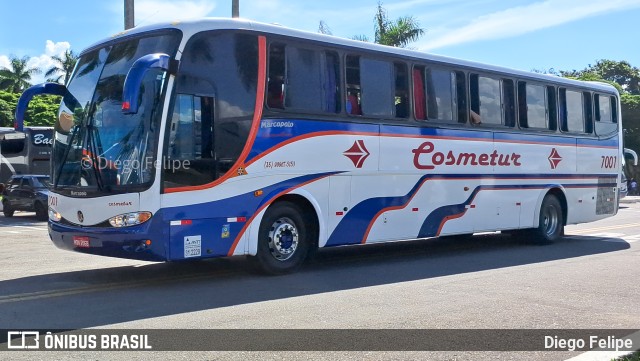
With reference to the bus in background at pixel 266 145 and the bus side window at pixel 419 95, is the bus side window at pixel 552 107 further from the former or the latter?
the bus side window at pixel 419 95

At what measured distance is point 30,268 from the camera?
11492 millimetres

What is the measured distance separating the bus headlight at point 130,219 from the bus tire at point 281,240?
183 centimetres

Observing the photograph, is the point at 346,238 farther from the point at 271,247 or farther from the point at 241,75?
the point at 241,75

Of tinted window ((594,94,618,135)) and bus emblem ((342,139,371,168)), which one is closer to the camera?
bus emblem ((342,139,371,168))

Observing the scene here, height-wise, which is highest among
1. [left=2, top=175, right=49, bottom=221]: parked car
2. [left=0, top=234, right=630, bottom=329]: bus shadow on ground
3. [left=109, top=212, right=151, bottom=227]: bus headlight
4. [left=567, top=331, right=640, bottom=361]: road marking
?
[left=2, top=175, right=49, bottom=221]: parked car

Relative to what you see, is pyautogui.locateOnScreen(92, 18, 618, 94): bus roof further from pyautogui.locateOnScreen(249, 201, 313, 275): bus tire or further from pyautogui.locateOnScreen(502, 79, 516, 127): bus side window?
pyautogui.locateOnScreen(249, 201, 313, 275): bus tire

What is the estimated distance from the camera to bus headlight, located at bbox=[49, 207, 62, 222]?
1021 cm

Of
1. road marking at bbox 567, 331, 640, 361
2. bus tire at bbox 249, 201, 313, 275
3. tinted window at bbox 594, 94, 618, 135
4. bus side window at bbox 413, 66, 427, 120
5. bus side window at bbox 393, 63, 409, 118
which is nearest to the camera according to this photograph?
road marking at bbox 567, 331, 640, 361

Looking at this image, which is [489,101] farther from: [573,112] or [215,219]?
[215,219]

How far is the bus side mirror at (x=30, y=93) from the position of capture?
33.2 ft

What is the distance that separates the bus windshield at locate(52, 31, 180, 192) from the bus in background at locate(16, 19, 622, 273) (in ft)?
0.07

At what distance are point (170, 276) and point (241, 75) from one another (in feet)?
10.1

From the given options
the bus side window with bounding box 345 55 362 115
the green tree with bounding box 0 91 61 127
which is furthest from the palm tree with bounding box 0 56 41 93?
the bus side window with bounding box 345 55 362 115

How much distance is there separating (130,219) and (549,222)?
34.1ft
